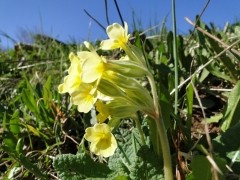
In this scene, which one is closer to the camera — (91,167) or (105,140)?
(105,140)

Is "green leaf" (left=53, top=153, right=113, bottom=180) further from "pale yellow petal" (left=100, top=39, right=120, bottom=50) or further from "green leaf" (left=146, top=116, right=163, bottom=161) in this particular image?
"pale yellow petal" (left=100, top=39, right=120, bottom=50)

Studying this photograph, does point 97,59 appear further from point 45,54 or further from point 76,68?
point 45,54

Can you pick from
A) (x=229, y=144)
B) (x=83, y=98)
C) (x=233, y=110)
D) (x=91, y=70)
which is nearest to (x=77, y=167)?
(x=83, y=98)

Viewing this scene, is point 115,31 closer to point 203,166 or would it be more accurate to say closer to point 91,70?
point 91,70

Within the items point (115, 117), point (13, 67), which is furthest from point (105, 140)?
point (13, 67)

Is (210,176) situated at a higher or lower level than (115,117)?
lower

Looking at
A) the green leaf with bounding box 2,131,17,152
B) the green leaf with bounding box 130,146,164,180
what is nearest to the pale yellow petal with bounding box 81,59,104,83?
the green leaf with bounding box 130,146,164,180

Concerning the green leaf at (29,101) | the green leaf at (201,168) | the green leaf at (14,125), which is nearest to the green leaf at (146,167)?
the green leaf at (201,168)
